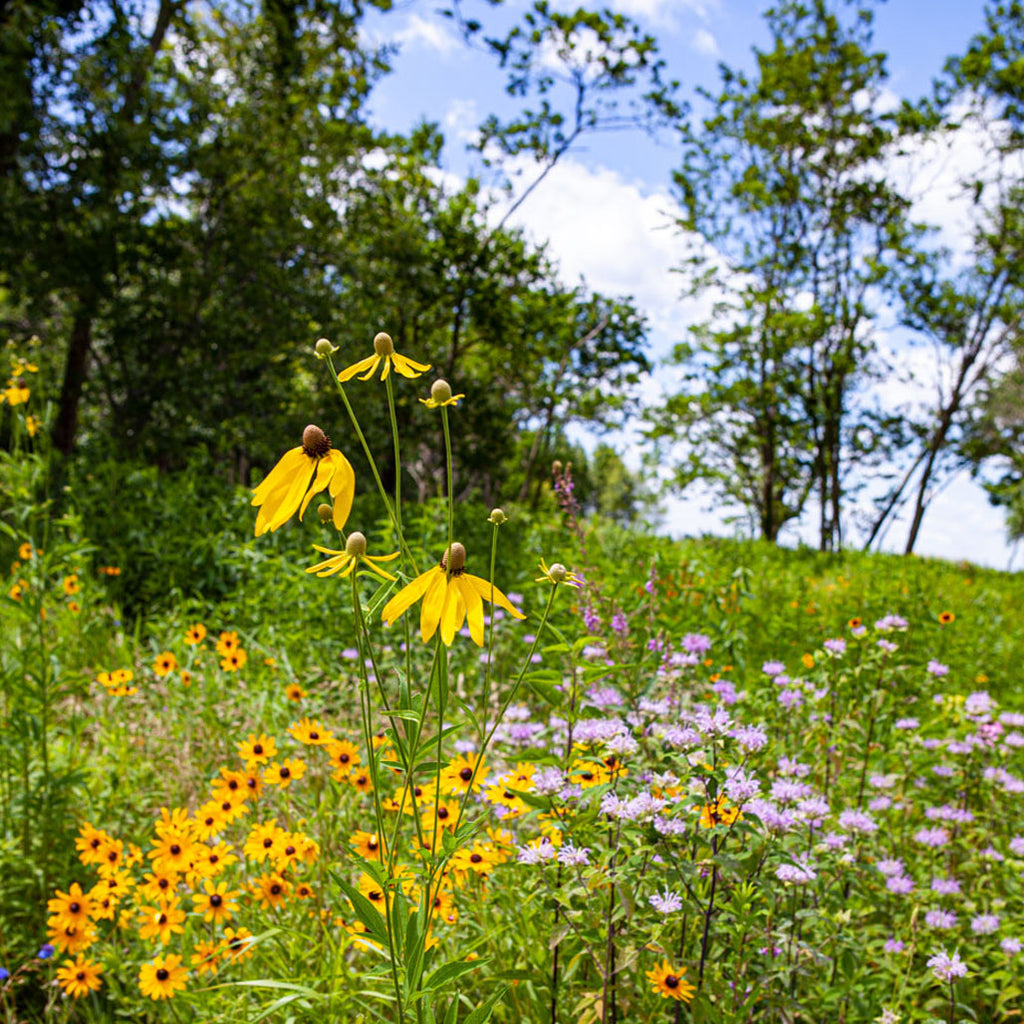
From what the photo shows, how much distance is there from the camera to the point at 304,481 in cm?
87

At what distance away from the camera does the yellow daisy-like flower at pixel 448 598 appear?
78 centimetres

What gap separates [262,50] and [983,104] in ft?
33.4

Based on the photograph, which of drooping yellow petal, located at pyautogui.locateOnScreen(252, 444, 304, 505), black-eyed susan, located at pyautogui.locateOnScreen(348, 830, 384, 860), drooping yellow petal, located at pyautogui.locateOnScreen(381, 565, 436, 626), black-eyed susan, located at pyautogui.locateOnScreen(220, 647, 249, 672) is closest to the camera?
drooping yellow petal, located at pyautogui.locateOnScreen(381, 565, 436, 626)

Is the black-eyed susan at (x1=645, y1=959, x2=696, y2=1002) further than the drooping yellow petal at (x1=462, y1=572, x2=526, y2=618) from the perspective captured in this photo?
Yes

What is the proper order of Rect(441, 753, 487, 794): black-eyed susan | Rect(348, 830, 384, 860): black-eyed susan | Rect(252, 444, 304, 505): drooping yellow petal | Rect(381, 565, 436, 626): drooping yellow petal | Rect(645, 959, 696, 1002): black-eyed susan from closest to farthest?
Rect(381, 565, 436, 626): drooping yellow petal → Rect(252, 444, 304, 505): drooping yellow petal → Rect(645, 959, 696, 1002): black-eyed susan → Rect(441, 753, 487, 794): black-eyed susan → Rect(348, 830, 384, 860): black-eyed susan

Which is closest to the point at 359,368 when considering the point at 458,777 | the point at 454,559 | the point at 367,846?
the point at 454,559

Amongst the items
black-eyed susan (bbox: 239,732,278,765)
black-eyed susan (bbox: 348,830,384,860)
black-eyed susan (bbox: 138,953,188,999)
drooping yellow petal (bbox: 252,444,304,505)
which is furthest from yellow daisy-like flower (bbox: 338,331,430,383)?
black-eyed susan (bbox: 138,953,188,999)

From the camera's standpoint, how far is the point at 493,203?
8.48 m

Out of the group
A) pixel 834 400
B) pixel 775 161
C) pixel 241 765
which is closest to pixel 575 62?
pixel 775 161

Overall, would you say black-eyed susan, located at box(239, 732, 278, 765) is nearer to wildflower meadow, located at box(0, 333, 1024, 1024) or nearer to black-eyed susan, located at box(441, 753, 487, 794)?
wildflower meadow, located at box(0, 333, 1024, 1024)

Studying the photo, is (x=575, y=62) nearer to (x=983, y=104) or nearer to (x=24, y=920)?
(x=983, y=104)

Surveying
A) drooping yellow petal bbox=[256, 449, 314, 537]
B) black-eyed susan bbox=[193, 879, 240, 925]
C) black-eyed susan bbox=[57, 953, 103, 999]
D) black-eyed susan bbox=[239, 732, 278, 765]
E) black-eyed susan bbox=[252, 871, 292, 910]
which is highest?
drooping yellow petal bbox=[256, 449, 314, 537]

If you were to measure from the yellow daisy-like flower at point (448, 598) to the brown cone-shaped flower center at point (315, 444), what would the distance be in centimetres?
20

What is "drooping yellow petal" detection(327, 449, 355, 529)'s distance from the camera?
803 millimetres
